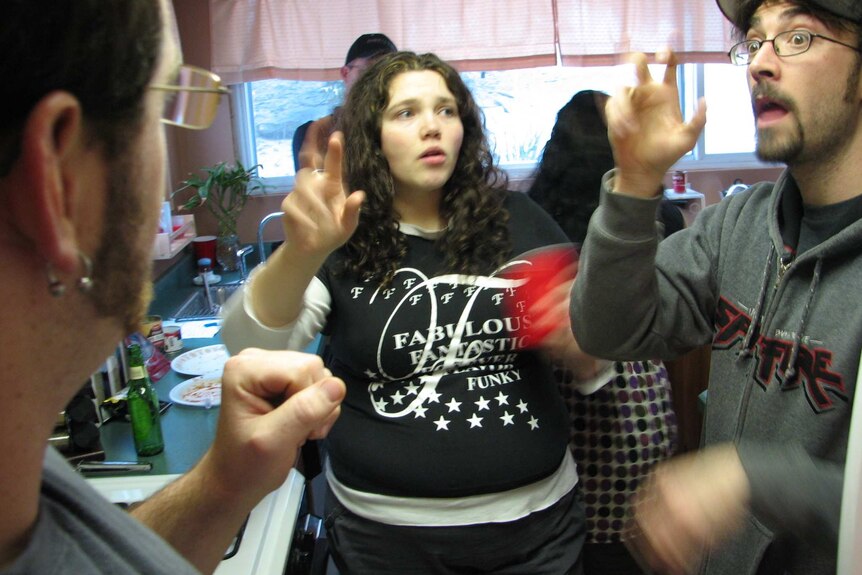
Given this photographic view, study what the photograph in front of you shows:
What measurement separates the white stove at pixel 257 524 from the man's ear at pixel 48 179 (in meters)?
0.93

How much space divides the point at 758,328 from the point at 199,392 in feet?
4.90

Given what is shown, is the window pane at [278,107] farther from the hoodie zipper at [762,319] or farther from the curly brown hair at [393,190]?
the hoodie zipper at [762,319]

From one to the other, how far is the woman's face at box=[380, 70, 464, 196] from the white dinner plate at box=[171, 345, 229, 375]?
948mm

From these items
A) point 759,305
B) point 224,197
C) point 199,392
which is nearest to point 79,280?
point 759,305

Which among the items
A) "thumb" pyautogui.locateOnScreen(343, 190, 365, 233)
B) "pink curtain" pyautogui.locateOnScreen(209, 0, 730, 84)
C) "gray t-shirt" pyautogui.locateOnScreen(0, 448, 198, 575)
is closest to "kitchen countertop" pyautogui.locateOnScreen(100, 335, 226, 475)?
"thumb" pyautogui.locateOnScreen(343, 190, 365, 233)

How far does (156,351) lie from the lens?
2.32 m

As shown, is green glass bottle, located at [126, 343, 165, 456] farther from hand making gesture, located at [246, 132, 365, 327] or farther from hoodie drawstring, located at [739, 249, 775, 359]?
hoodie drawstring, located at [739, 249, 775, 359]

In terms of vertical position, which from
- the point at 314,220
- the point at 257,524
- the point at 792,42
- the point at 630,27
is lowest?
the point at 257,524

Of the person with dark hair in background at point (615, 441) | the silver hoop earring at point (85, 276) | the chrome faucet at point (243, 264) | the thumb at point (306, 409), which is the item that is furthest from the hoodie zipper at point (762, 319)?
the chrome faucet at point (243, 264)

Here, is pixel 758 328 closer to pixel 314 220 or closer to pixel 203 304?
pixel 314 220

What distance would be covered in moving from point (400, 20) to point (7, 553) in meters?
3.66

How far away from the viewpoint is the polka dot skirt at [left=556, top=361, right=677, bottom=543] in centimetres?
169

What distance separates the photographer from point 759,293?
3.82ft

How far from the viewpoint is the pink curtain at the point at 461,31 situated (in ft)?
12.4
